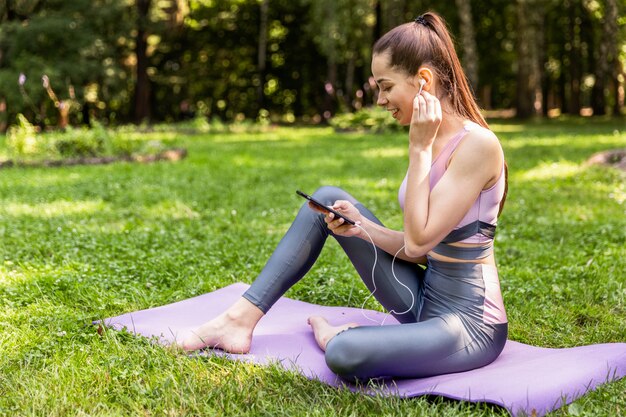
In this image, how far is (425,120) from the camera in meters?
2.79

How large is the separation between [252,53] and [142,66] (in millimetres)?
5422

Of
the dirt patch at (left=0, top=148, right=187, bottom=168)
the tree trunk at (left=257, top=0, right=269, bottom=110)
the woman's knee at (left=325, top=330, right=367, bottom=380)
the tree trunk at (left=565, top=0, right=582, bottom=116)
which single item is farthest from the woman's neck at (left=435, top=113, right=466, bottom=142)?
the tree trunk at (left=565, top=0, right=582, bottom=116)

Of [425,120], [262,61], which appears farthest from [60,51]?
[425,120]

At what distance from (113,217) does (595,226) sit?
13.6 feet

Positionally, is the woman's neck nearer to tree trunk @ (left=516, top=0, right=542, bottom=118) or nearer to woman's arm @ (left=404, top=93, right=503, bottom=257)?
woman's arm @ (left=404, top=93, right=503, bottom=257)

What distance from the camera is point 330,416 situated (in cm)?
262

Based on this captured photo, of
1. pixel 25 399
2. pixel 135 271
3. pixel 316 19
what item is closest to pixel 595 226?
pixel 135 271

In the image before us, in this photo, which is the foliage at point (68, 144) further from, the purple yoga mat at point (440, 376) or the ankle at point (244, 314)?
the ankle at point (244, 314)

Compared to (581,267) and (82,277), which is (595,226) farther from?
(82,277)

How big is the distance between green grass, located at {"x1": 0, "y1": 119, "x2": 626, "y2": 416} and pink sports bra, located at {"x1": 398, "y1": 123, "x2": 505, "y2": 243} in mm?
679

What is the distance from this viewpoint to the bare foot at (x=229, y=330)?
3.32m

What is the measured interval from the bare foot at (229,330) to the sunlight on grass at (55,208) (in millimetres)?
3772

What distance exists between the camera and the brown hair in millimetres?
2902

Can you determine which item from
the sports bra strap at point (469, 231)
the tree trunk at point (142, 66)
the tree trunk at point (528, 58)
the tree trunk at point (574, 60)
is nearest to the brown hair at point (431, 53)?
the sports bra strap at point (469, 231)
